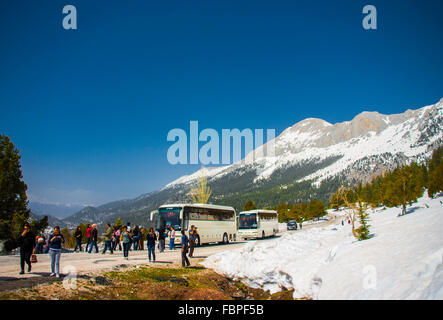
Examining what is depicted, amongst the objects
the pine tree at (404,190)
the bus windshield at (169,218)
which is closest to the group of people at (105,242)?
the bus windshield at (169,218)

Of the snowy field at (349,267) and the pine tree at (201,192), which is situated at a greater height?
the pine tree at (201,192)

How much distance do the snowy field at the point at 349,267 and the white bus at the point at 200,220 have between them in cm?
866

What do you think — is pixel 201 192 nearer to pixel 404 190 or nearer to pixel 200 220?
pixel 200 220

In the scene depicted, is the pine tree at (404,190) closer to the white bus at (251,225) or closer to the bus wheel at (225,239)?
the white bus at (251,225)

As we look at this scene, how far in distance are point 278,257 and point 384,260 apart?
7.65m

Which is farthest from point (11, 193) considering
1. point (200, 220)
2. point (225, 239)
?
point (225, 239)

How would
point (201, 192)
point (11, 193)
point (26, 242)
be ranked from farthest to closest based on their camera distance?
1. point (201, 192)
2. point (11, 193)
3. point (26, 242)

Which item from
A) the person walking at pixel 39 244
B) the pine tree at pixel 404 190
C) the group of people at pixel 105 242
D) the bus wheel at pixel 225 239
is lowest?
the bus wheel at pixel 225 239

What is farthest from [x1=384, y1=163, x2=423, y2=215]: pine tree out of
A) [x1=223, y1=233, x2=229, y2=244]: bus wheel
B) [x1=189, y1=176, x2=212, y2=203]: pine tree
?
[x1=189, y1=176, x2=212, y2=203]: pine tree

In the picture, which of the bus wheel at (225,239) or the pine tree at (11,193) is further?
the bus wheel at (225,239)

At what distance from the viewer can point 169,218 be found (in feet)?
93.7

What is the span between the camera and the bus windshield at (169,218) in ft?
93.0

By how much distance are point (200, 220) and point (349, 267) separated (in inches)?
778
